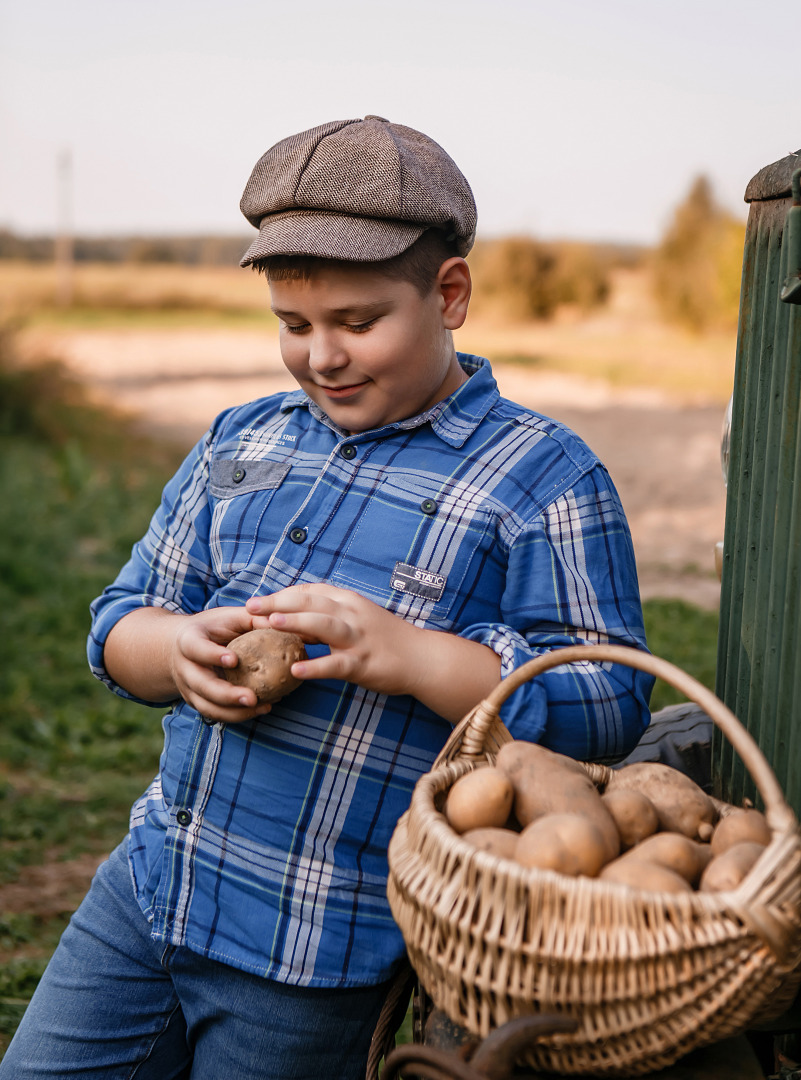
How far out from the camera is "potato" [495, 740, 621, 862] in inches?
49.6

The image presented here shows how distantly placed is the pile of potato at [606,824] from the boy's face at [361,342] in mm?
607

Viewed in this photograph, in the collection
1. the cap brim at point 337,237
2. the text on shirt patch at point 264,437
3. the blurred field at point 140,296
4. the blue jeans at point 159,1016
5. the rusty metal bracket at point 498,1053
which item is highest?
the cap brim at point 337,237

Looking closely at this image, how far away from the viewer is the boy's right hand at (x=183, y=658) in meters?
1.52

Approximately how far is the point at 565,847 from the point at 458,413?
0.83 m

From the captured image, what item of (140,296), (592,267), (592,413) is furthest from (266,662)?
(140,296)

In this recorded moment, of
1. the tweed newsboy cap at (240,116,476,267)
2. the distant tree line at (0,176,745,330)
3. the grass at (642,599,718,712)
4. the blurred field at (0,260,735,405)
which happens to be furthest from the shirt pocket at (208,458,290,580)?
the distant tree line at (0,176,745,330)

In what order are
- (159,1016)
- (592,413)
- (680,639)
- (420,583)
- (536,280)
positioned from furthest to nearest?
1. (536,280)
2. (592,413)
3. (680,639)
4. (159,1016)
5. (420,583)

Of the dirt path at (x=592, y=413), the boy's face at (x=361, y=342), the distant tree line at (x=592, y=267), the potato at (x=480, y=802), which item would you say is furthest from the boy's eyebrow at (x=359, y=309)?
the distant tree line at (x=592, y=267)

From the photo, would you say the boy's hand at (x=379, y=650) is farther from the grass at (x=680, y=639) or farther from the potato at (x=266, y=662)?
the grass at (x=680, y=639)

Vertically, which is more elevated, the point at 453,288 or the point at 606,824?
→ the point at 453,288

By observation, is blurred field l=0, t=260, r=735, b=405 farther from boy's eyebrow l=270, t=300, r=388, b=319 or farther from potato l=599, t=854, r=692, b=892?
potato l=599, t=854, r=692, b=892

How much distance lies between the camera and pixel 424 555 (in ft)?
5.43

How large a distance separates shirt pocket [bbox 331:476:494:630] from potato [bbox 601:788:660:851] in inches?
16.9

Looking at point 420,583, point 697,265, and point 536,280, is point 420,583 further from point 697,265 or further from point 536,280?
point 536,280
